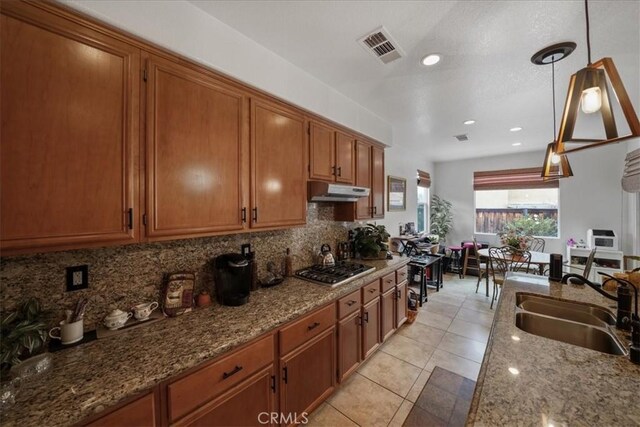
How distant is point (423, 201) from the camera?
19.1 feet

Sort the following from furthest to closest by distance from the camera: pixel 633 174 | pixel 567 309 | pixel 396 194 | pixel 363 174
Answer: pixel 396 194 < pixel 633 174 < pixel 363 174 < pixel 567 309

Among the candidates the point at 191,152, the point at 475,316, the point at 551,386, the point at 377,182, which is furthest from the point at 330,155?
the point at 475,316

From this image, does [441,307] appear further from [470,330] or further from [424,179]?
[424,179]

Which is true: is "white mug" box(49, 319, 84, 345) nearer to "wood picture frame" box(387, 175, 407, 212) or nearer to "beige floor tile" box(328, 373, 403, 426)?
"beige floor tile" box(328, 373, 403, 426)

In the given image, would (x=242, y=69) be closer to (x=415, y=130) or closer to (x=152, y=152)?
(x=152, y=152)

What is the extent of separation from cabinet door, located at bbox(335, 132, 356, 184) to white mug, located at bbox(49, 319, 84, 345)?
82.0 inches

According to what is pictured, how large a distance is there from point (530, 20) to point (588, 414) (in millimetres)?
1997

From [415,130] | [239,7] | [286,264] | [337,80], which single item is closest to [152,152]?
[239,7]

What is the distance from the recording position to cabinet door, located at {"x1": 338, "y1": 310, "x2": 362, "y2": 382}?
1.92m

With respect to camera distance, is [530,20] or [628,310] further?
[530,20]

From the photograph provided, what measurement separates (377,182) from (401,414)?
2317 mm

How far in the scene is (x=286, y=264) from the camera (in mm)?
2211

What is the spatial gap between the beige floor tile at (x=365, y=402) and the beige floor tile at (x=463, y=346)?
103 centimetres

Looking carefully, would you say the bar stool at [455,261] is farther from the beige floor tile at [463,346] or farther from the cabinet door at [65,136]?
the cabinet door at [65,136]
